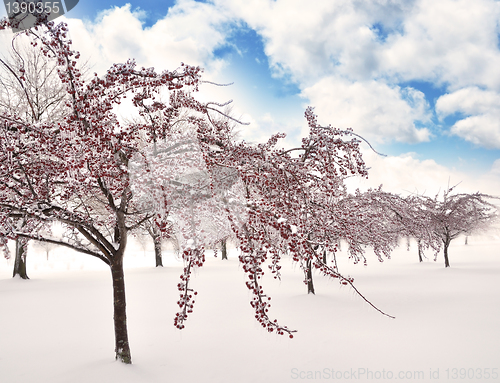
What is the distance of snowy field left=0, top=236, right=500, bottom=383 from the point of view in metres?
5.30

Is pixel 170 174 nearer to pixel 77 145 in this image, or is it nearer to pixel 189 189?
pixel 189 189

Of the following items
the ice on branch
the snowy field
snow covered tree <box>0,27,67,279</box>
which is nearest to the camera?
the ice on branch

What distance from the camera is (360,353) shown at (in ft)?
19.8

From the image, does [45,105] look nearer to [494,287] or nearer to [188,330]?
[188,330]

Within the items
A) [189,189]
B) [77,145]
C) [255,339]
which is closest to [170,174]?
[189,189]
